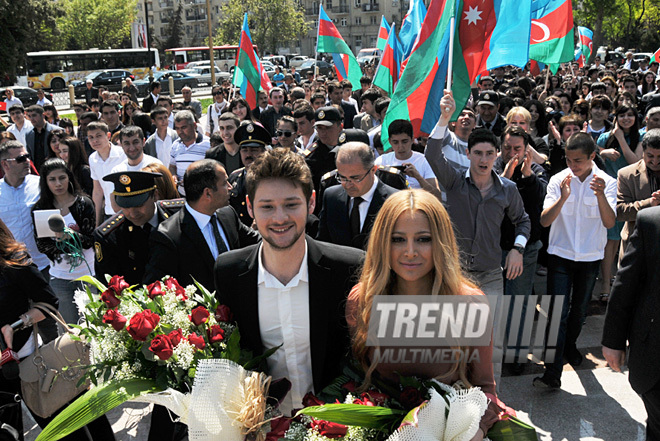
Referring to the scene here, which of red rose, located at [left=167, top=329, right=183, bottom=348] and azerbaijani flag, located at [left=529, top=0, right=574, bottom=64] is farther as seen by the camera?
azerbaijani flag, located at [left=529, top=0, right=574, bottom=64]

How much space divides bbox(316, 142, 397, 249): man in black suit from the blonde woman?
1851 millimetres

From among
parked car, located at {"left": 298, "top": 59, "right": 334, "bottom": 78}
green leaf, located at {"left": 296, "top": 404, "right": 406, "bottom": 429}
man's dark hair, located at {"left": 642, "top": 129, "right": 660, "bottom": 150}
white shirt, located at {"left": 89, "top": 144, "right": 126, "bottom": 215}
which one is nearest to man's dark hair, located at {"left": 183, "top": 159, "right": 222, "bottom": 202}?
green leaf, located at {"left": 296, "top": 404, "right": 406, "bottom": 429}

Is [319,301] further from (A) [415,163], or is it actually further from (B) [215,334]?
(A) [415,163]

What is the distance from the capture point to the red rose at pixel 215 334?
268cm

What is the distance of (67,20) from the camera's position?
2571 inches

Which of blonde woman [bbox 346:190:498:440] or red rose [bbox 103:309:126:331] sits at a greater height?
blonde woman [bbox 346:190:498:440]

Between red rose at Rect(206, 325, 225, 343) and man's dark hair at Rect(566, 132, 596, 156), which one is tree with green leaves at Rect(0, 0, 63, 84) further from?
red rose at Rect(206, 325, 225, 343)

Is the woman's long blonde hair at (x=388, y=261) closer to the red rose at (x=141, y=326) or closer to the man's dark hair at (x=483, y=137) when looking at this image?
the red rose at (x=141, y=326)

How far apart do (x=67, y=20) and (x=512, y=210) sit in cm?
7084

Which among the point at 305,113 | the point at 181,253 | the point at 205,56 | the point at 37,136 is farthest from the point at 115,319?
the point at 205,56

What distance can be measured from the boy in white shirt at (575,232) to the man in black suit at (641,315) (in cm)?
166

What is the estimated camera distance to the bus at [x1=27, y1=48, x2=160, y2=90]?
42.9 m

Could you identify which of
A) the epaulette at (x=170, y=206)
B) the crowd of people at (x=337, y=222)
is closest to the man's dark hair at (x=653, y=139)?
the crowd of people at (x=337, y=222)

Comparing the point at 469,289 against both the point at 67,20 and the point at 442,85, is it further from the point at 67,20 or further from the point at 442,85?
the point at 67,20
